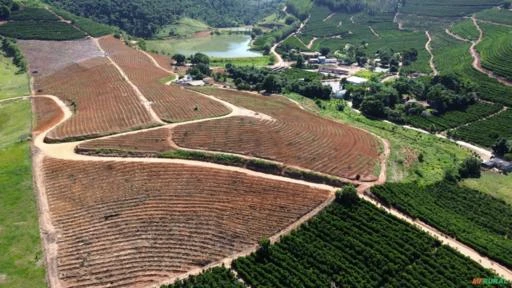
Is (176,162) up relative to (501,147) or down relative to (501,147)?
up

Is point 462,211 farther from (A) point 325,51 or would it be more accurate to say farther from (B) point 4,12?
(B) point 4,12

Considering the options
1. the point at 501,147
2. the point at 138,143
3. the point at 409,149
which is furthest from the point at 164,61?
the point at 501,147

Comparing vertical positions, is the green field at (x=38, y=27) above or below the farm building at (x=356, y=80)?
above

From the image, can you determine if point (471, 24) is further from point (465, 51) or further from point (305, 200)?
point (305, 200)

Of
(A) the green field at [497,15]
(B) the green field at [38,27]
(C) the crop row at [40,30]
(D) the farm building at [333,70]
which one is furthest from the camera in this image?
(A) the green field at [497,15]

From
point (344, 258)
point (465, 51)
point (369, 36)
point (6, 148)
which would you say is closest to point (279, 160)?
point (344, 258)

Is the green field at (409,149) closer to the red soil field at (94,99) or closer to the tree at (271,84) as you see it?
the tree at (271,84)

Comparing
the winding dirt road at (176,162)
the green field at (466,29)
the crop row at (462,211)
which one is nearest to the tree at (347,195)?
the winding dirt road at (176,162)
